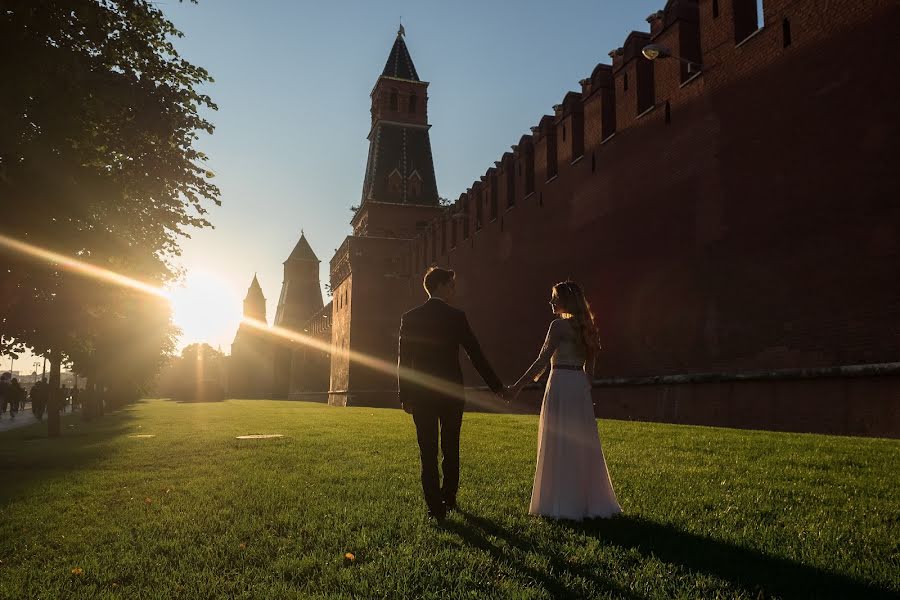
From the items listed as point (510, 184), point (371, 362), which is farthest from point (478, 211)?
point (371, 362)

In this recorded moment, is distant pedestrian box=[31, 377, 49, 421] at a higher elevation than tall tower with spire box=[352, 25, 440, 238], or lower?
lower

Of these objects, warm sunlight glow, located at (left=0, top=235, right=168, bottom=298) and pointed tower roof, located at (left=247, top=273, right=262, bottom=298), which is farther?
pointed tower roof, located at (left=247, top=273, right=262, bottom=298)

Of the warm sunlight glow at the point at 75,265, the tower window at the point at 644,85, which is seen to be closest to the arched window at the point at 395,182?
the tower window at the point at 644,85

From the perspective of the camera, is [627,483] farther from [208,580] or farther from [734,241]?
[734,241]

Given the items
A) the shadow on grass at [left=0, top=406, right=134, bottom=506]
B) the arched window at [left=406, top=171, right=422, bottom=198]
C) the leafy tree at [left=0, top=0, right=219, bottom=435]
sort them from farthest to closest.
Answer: the arched window at [left=406, top=171, right=422, bottom=198]
the leafy tree at [left=0, top=0, right=219, bottom=435]
the shadow on grass at [left=0, top=406, right=134, bottom=506]

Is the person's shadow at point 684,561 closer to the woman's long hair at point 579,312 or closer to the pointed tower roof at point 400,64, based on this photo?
the woman's long hair at point 579,312

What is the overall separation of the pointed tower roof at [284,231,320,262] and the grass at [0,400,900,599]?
82709 millimetres

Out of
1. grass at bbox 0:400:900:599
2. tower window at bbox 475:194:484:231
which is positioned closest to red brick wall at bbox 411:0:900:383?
grass at bbox 0:400:900:599

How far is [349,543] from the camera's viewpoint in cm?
420

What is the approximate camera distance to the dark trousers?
16.0 ft

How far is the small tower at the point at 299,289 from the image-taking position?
86312mm

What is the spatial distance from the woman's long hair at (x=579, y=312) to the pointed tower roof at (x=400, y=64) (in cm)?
4716

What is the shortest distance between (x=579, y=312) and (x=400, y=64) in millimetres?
48507

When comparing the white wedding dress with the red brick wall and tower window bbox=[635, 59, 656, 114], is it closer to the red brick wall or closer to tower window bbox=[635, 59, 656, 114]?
the red brick wall
